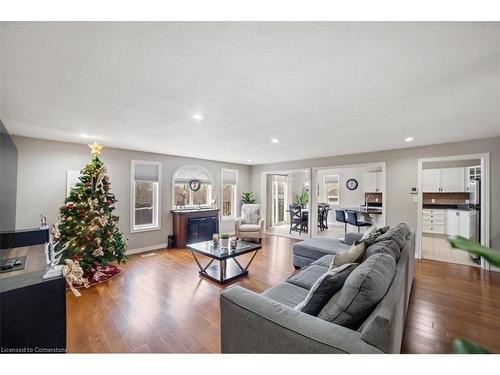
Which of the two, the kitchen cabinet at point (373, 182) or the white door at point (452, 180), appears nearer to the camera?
the white door at point (452, 180)

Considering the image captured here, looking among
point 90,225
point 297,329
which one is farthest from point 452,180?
point 90,225

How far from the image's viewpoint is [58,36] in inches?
50.3

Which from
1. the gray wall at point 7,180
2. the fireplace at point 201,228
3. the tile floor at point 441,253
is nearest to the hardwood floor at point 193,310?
the tile floor at point 441,253

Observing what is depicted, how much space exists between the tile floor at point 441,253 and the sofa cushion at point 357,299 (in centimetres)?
353

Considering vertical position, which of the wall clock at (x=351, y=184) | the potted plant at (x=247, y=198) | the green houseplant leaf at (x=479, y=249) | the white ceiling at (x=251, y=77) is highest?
the white ceiling at (x=251, y=77)

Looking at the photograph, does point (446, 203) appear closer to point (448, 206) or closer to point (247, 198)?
point (448, 206)

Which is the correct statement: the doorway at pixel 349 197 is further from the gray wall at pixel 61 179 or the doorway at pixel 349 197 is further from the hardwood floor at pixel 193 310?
the gray wall at pixel 61 179

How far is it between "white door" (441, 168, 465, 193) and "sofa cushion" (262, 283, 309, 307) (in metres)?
6.71

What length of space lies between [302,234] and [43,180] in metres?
6.17

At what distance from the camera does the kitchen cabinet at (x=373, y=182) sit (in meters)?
7.50

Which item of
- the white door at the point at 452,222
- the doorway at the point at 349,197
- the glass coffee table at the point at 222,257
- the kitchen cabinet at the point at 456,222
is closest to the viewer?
the glass coffee table at the point at 222,257

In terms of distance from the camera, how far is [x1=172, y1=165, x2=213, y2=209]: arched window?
5.46 m

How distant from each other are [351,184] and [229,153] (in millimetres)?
5537
